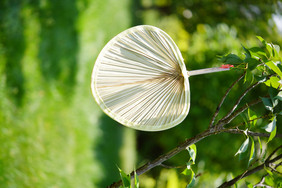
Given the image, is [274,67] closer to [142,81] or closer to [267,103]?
[267,103]

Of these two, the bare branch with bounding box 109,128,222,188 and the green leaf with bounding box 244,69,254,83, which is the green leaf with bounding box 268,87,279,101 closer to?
the green leaf with bounding box 244,69,254,83

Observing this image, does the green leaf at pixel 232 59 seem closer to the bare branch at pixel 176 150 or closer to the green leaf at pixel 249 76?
the green leaf at pixel 249 76

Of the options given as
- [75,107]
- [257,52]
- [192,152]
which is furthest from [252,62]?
[75,107]

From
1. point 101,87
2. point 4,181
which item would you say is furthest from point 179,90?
point 4,181

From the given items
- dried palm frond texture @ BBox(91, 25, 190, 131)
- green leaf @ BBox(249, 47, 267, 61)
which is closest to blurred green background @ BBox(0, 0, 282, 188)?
dried palm frond texture @ BBox(91, 25, 190, 131)

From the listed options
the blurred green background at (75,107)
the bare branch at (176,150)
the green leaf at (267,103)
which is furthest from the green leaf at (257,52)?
the blurred green background at (75,107)
